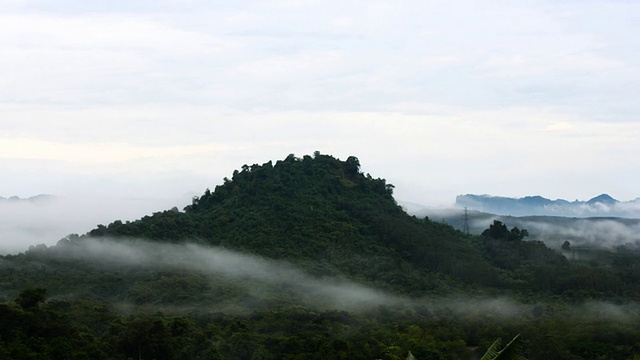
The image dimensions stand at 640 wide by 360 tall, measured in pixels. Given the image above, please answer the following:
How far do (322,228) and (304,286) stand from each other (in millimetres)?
13218

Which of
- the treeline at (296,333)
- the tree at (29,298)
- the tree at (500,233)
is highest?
the tree at (500,233)

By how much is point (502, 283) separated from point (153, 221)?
35265mm

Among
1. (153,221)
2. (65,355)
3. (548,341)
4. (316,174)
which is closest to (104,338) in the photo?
(65,355)

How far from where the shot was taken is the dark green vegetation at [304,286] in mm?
48906

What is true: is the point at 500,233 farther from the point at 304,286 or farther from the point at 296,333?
the point at 296,333

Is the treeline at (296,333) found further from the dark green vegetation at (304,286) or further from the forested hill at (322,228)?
the forested hill at (322,228)

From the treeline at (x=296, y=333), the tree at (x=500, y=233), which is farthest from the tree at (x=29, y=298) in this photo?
the tree at (x=500, y=233)

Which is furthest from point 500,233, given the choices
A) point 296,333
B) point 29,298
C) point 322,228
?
point 29,298

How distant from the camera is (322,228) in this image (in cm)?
8912

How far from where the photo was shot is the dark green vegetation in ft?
160

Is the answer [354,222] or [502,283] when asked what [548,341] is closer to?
[502,283]

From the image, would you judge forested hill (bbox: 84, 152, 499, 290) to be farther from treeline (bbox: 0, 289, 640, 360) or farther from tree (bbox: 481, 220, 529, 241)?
treeline (bbox: 0, 289, 640, 360)

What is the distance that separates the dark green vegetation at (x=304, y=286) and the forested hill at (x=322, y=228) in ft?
0.66

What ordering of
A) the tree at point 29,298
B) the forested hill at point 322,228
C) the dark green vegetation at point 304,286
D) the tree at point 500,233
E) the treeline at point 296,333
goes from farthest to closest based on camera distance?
the tree at point 500,233
the forested hill at point 322,228
the dark green vegetation at point 304,286
the tree at point 29,298
the treeline at point 296,333
